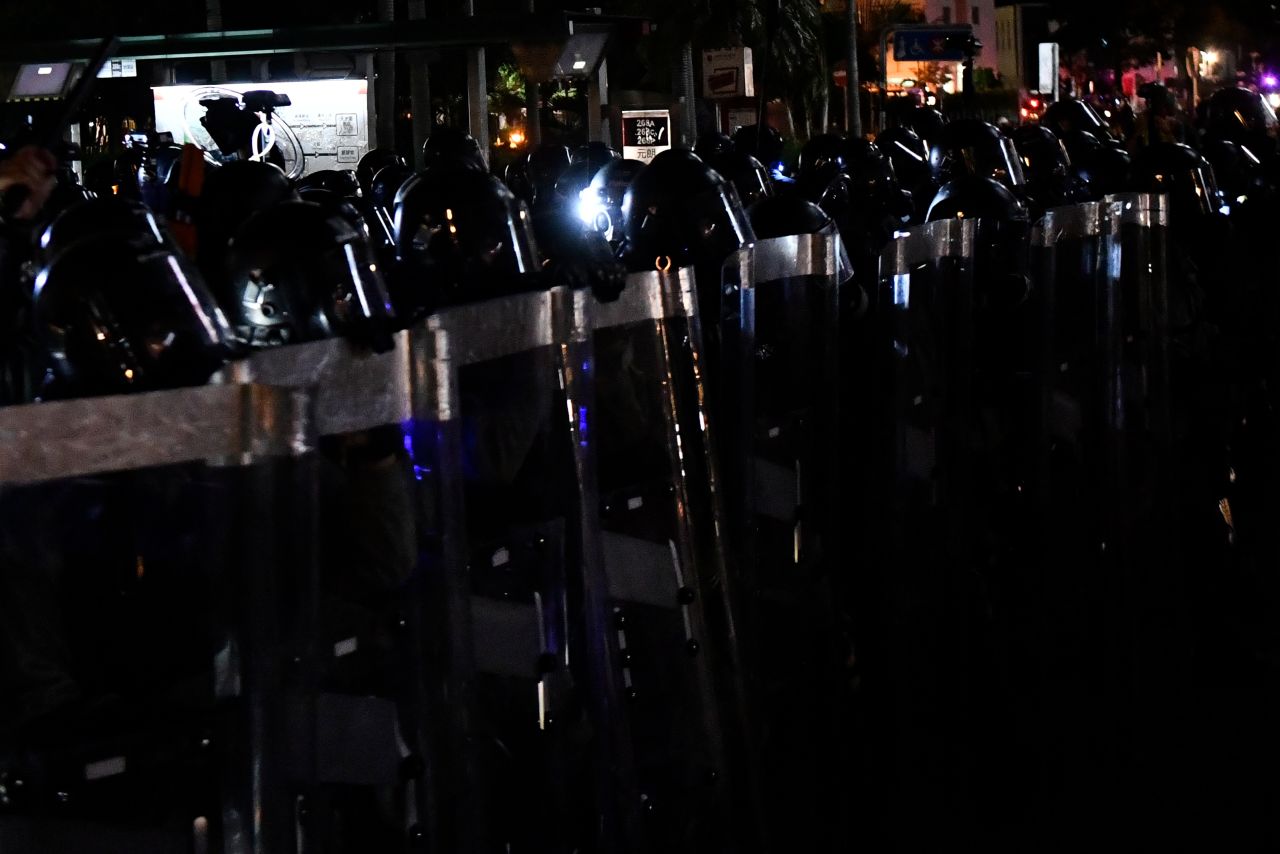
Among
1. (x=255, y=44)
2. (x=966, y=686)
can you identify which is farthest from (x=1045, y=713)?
(x=255, y=44)

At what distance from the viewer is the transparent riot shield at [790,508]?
5031 mm

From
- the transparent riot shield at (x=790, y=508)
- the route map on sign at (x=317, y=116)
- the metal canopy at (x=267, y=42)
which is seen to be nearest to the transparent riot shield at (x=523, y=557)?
the transparent riot shield at (x=790, y=508)

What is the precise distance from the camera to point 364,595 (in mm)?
3199

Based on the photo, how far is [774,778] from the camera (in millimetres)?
5023

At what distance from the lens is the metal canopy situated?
1947 cm

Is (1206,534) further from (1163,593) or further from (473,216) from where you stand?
(473,216)

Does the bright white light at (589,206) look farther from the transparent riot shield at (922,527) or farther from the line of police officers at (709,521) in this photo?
the transparent riot shield at (922,527)

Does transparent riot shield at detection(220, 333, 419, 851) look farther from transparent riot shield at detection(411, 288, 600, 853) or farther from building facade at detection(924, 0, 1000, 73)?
building facade at detection(924, 0, 1000, 73)

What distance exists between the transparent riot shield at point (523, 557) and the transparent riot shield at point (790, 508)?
1086mm

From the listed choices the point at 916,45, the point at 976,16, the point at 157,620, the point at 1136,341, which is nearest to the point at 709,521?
the point at 157,620

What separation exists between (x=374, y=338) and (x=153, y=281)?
0.49 meters

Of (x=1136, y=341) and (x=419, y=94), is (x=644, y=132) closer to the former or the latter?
(x=419, y=94)

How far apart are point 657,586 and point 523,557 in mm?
488

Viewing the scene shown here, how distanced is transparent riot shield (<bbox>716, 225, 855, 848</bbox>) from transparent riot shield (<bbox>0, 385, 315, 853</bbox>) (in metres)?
2.25
